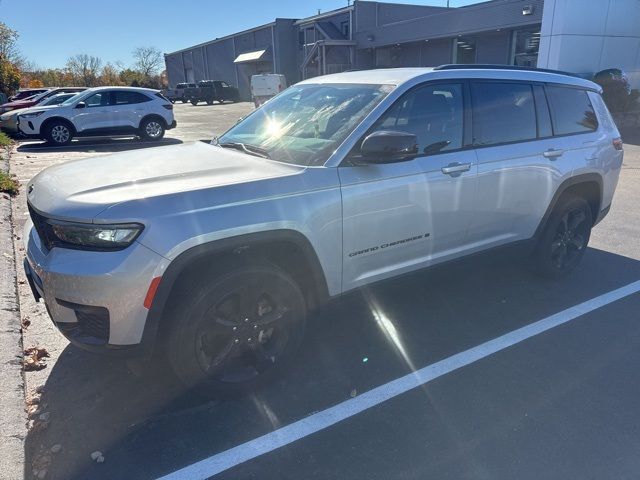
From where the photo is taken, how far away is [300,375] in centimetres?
332

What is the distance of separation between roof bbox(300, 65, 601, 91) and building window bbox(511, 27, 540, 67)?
829 inches

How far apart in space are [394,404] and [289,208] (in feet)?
4.41

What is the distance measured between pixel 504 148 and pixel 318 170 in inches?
71.3

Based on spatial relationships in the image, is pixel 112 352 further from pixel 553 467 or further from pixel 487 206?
pixel 487 206

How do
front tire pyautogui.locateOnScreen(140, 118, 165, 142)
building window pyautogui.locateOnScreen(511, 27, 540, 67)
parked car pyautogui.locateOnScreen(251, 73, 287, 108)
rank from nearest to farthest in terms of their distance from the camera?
1. front tire pyautogui.locateOnScreen(140, 118, 165, 142)
2. building window pyautogui.locateOnScreen(511, 27, 540, 67)
3. parked car pyautogui.locateOnScreen(251, 73, 287, 108)

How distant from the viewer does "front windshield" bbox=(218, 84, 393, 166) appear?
3305 millimetres

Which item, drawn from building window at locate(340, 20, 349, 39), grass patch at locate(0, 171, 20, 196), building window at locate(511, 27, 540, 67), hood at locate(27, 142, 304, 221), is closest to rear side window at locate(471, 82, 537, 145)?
hood at locate(27, 142, 304, 221)

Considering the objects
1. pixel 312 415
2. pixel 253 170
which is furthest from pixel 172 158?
pixel 312 415

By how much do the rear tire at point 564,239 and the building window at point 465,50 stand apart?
25095mm

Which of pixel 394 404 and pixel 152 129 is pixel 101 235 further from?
pixel 152 129

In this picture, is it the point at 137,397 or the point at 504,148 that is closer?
the point at 137,397

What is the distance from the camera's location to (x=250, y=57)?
48.2 m

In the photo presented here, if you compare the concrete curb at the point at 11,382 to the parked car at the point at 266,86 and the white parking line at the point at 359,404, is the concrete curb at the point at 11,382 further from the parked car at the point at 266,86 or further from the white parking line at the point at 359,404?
the parked car at the point at 266,86

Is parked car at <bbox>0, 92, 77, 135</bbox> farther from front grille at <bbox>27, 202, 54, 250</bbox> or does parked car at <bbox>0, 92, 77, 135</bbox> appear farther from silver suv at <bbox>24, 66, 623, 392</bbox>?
front grille at <bbox>27, 202, 54, 250</bbox>
